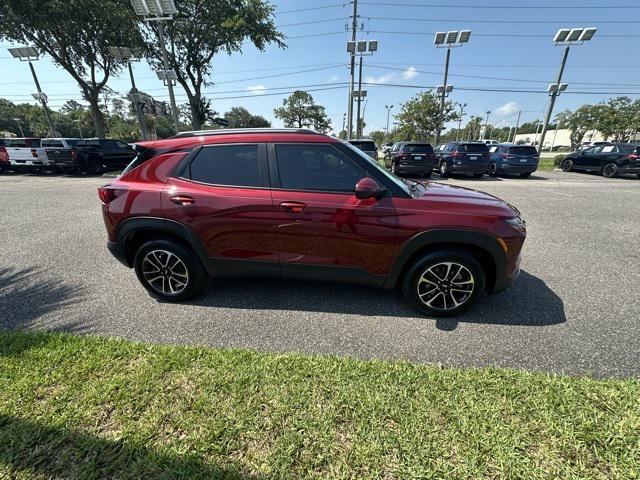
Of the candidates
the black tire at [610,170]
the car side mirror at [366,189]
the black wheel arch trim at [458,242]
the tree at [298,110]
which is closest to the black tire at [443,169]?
the black tire at [610,170]

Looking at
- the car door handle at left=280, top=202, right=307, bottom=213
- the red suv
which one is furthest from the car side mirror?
the car door handle at left=280, top=202, right=307, bottom=213

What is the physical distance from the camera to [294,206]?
2.81 meters

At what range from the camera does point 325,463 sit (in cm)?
163

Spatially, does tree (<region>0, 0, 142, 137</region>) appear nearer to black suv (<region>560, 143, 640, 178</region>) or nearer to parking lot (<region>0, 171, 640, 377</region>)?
parking lot (<region>0, 171, 640, 377</region>)

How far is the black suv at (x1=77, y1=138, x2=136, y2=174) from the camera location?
560 inches

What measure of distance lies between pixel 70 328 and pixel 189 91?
2641 cm

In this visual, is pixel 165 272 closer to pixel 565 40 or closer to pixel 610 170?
pixel 610 170

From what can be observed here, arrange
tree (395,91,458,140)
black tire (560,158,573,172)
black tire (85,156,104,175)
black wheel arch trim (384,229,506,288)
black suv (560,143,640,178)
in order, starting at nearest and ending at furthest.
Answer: black wheel arch trim (384,229,506,288), black suv (560,143,640,178), black tire (85,156,104,175), black tire (560,158,573,172), tree (395,91,458,140)

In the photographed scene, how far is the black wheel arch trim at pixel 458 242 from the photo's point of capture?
9.01 feet

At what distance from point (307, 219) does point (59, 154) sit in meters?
16.6

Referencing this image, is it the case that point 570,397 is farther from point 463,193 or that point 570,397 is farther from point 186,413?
point 186,413

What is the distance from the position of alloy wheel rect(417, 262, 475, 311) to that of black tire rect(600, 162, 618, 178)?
17.0m

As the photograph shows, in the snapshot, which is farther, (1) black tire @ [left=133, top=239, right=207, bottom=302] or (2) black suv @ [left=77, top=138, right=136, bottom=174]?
(2) black suv @ [left=77, top=138, right=136, bottom=174]

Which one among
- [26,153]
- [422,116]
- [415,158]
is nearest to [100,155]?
[26,153]
